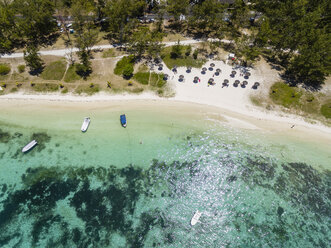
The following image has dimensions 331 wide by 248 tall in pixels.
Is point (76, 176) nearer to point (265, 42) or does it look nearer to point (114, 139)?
point (114, 139)

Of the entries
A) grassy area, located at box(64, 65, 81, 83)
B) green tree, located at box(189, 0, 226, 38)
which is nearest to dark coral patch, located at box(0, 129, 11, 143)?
grassy area, located at box(64, 65, 81, 83)

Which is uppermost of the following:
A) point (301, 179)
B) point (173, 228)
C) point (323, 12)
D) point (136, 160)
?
point (323, 12)

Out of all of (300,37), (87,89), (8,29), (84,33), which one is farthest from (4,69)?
(300,37)

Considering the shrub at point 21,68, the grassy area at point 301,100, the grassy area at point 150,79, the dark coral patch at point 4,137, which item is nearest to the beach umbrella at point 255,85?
the grassy area at point 301,100

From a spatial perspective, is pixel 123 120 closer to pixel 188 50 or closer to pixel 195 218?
pixel 195 218

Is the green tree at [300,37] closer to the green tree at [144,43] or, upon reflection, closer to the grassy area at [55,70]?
the green tree at [144,43]

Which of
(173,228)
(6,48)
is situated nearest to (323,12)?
(173,228)
